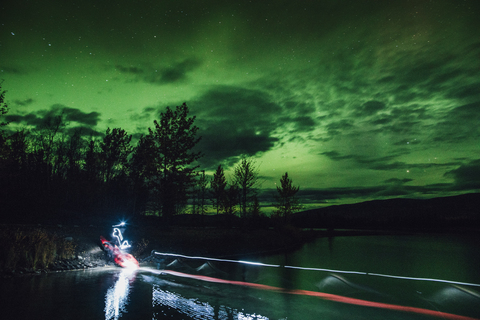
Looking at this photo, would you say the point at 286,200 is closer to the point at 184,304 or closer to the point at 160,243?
the point at 160,243

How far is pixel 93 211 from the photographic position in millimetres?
40719

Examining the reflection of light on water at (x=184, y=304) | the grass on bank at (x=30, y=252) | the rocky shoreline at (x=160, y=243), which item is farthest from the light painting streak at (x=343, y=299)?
the grass on bank at (x=30, y=252)

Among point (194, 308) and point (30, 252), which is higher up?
point (30, 252)

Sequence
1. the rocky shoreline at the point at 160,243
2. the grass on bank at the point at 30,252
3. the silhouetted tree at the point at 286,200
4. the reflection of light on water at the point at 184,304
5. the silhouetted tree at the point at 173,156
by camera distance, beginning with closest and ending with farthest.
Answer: the reflection of light on water at the point at 184,304 → the grass on bank at the point at 30,252 → the rocky shoreline at the point at 160,243 → the silhouetted tree at the point at 173,156 → the silhouetted tree at the point at 286,200

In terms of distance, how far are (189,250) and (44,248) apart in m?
13.0

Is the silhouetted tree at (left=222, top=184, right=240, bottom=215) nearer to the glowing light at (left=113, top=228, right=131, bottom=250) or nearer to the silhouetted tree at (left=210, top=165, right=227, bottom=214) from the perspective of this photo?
the silhouetted tree at (left=210, top=165, right=227, bottom=214)

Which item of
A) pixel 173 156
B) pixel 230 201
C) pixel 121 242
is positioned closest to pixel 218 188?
pixel 230 201

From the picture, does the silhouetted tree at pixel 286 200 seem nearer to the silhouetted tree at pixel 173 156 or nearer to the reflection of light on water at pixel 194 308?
the silhouetted tree at pixel 173 156

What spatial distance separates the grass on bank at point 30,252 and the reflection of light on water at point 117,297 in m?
3.78

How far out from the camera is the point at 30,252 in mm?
11016

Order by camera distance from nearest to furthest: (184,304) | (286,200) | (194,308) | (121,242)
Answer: (194,308), (184,304), (121,242), (286,200)

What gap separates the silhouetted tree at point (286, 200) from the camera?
137ft

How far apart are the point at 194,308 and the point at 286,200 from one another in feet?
123

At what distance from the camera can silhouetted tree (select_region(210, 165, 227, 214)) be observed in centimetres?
4459
